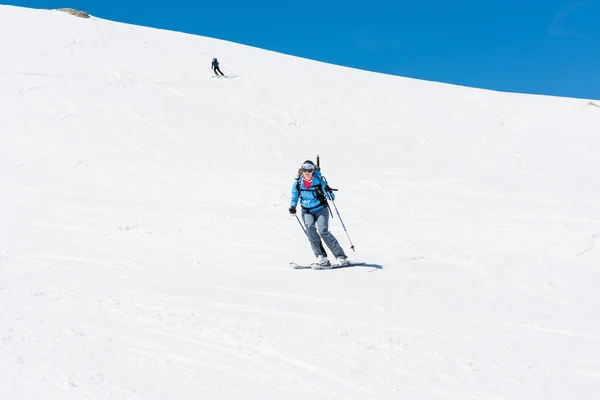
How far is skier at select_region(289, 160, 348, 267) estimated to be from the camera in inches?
317

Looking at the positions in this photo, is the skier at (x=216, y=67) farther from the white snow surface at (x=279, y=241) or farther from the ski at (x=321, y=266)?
the ski at (x=321, y=266)

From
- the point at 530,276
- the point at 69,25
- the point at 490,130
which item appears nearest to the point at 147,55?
the point at 69,25

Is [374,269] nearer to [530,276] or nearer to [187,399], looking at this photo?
[530,276]

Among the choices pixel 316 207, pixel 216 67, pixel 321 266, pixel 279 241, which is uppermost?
pixel 216 67

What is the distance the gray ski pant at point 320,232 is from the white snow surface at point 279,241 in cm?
42

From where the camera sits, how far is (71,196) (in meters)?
11.9

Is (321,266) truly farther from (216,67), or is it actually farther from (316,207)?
(216,67)

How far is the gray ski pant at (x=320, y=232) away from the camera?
805cm

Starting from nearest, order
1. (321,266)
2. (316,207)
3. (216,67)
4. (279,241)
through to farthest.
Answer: (321,266), (316,207), (279,241), (216,67)

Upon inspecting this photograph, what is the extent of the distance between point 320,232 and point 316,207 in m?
0.40

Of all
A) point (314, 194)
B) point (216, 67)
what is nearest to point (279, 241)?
point (314, 194)

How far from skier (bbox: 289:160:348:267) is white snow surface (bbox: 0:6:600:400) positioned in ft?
1.43

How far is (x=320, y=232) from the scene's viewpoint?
8.12m

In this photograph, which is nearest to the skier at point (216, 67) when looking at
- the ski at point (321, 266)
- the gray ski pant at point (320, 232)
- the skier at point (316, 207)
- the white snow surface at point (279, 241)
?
the white snow surface at point (279, 241)
